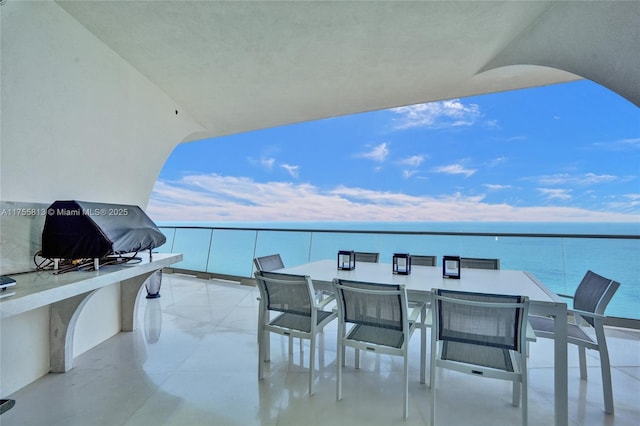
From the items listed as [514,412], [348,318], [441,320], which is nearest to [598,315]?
[514,412]

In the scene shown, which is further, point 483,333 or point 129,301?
point 129,301

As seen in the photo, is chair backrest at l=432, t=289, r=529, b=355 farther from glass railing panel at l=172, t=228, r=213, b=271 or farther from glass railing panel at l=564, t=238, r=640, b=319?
glass railing panel at l=172, t=228, r=213, b=271

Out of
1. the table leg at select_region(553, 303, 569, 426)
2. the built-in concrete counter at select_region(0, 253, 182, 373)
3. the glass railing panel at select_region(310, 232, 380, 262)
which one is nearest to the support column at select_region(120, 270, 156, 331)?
the built-in concrete counter at select_region(0, 253, 182, 373)

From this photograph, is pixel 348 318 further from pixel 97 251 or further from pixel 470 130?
pixel 470 130

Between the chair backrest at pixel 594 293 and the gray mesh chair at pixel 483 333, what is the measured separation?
2.56 ft

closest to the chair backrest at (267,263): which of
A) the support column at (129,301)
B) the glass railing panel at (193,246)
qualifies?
the support column at (129,301)

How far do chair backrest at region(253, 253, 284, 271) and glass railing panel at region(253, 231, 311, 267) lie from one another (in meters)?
2.24

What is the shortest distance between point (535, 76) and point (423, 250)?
285cm

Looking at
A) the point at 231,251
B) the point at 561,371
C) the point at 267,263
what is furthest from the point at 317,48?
the point at 231,251

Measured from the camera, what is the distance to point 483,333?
5.37ft

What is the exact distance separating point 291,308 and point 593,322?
2.31m

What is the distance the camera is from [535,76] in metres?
3.07

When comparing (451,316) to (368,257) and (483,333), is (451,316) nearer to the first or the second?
(483,333)

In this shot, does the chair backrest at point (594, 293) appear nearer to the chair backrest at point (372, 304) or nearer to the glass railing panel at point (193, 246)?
the chair backrest at point (372, 304)
